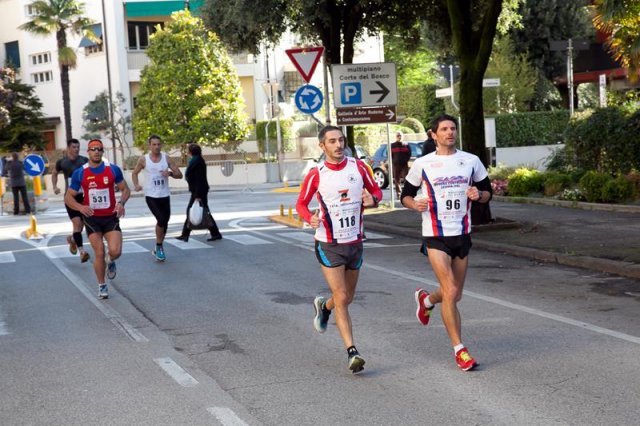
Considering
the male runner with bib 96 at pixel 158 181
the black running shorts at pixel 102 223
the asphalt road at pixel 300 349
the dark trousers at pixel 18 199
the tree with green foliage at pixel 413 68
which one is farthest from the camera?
the tree with green foliage at pixel 413 68

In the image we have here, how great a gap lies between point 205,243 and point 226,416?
12.6m

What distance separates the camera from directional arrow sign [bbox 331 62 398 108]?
22125 millimetres

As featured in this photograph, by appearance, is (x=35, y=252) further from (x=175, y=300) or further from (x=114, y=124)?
(x=114, y=124)

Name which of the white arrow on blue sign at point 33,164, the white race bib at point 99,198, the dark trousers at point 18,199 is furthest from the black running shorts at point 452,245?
the dark trousers at point 18,199

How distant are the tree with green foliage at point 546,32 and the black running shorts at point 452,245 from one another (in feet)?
138

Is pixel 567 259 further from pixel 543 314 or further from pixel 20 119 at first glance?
pixel 20 119

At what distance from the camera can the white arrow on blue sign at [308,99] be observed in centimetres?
2253

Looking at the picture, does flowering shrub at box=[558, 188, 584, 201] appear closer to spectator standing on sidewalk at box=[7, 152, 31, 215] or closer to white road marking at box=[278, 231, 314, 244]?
white road marking at box=[278, 231, 314, 244]

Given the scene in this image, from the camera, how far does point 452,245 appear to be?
317 inches

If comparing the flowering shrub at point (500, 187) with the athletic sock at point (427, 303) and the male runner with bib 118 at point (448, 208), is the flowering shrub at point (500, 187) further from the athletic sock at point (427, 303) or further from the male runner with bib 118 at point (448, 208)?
the male runner with bib 118 at point (448, 208)

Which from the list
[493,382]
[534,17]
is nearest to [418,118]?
[534,17]

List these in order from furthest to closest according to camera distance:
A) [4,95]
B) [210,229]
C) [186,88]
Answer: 1. [4,95]
2. [186,88]
3. [210,229]

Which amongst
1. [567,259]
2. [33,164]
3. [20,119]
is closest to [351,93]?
[567,259]

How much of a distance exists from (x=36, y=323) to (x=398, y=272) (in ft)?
16.0
